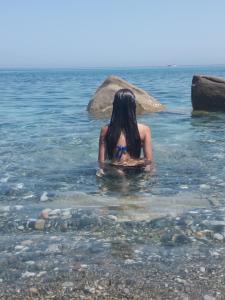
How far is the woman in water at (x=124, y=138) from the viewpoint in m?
8.13

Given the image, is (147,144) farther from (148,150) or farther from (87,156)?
(87,156)

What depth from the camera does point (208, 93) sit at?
62.6ft

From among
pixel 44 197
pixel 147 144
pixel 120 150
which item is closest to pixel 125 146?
pixel 120 150

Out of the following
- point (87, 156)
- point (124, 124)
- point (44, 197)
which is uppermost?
point (124, 124)

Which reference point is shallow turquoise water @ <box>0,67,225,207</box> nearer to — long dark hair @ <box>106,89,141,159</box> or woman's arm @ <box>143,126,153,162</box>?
woman's arm @ <box>143,126,153,162</box>

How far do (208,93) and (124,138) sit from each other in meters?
11.4

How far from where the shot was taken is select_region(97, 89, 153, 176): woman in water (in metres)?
8.13

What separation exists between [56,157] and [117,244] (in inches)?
217

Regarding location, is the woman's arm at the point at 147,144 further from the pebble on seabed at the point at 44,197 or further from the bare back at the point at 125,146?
the pebble on seabed at the point at 44,197

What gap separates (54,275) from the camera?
4789 millimetres

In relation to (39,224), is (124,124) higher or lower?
higher

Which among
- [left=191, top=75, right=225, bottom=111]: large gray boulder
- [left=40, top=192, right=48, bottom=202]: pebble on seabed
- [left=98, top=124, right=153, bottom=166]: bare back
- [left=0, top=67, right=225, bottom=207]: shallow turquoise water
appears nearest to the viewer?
[left=40, top=192, right=48, bottom=202]: pebble on seabed

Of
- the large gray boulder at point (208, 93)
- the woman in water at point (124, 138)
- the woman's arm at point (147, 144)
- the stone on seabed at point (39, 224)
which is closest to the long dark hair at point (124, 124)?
the woman in water at point (124, 138)

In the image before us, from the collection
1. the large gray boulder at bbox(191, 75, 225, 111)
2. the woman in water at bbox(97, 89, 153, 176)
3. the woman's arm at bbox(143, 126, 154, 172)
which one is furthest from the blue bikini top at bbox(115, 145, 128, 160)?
the large gray boulder at bbox(191, 75, 225, 111)
